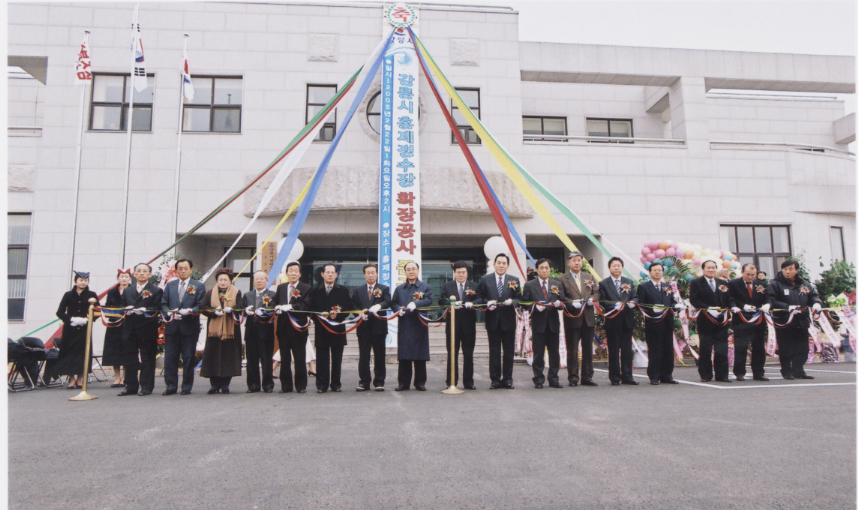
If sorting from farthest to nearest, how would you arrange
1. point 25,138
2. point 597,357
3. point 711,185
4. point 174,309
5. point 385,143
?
point 711,185 < point 25,138 < point 385,143 < point 597,357 < point 174,309

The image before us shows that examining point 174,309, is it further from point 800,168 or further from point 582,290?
point 800,168

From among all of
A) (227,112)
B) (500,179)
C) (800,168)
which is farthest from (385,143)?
(800,168)

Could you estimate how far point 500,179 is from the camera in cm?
1433

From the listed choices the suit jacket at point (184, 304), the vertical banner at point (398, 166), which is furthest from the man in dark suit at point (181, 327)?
the vertical banner at point (398, 166)

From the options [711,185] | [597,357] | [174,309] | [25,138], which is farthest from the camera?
[711,185]

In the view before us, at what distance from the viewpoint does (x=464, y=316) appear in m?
7.12

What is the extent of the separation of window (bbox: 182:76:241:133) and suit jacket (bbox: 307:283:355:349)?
896 centimetres

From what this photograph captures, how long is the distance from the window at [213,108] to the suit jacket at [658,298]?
11.4 metres

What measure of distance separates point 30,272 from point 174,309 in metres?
9.14

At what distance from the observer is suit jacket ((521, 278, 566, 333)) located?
721cm

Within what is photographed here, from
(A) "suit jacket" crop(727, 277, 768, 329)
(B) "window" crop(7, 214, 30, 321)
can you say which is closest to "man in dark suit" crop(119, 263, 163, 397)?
(A) "suit jacket" crop(727, 277, 768, 329)

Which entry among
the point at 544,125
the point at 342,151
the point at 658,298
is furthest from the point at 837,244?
the point at 342,151

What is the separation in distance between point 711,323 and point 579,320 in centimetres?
196

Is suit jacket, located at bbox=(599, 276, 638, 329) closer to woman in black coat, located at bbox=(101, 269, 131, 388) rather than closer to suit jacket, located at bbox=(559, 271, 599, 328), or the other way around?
suit jacket, located at bbox=(559, 271, 599, 328)
